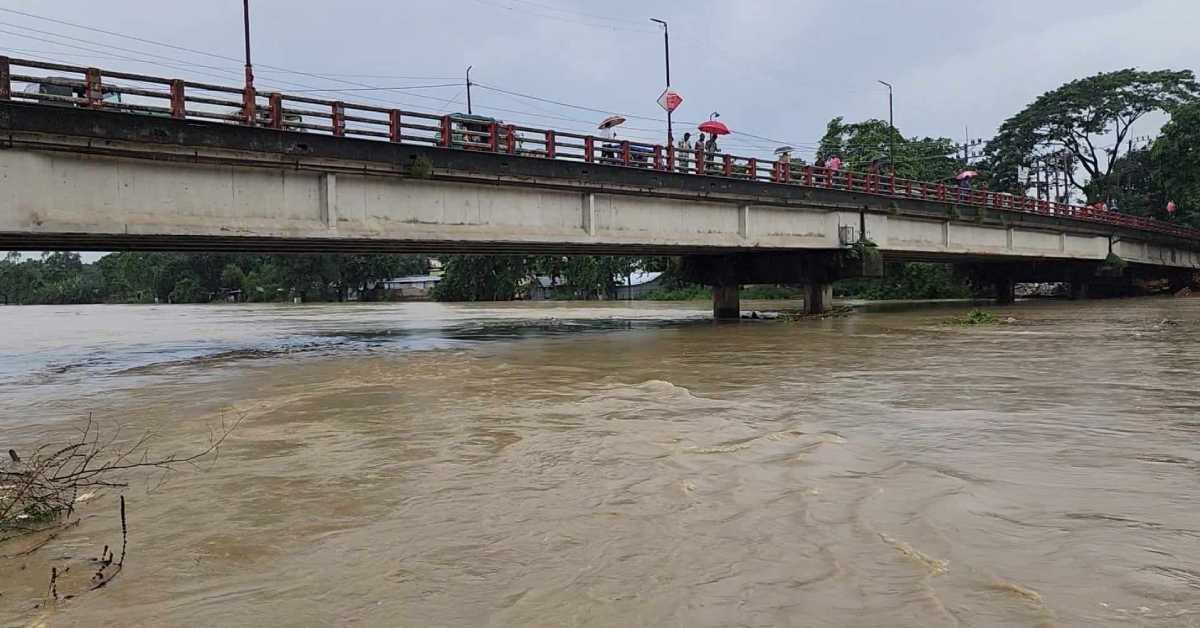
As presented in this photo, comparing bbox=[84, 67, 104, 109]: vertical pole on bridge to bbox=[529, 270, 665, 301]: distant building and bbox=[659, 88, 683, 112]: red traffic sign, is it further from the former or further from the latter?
bbox=[529, 270, 665, 301]: distant building

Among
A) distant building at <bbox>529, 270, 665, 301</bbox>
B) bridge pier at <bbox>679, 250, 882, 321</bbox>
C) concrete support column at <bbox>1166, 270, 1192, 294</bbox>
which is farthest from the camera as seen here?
distant building at <bbox>529, 270, 665, 301</bbox>

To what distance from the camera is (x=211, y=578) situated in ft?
14.5

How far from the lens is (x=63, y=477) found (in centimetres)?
530

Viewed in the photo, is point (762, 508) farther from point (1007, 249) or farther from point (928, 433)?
point (1007, 249)

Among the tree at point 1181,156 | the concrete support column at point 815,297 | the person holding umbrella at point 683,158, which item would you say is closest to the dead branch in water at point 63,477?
the person holding umbrella at point 683,158

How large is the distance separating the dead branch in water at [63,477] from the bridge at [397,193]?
7114 mm

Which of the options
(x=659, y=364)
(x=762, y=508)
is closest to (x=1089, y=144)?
(x=659, y=364)

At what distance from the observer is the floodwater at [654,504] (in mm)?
3945

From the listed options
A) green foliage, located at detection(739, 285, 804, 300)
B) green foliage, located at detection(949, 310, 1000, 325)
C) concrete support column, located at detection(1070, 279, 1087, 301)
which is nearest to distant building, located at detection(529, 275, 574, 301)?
green foliage, located at detection(739, 285, 804, 300)

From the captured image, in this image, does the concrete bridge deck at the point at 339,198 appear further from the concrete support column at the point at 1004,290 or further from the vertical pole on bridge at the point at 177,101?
the concrete support column at the point at 1004,290

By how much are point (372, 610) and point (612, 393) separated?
804 cm

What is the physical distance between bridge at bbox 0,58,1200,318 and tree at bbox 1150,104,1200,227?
28.3 m

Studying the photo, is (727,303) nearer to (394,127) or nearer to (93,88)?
(394,127)

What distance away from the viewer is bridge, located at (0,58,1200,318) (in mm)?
14422
